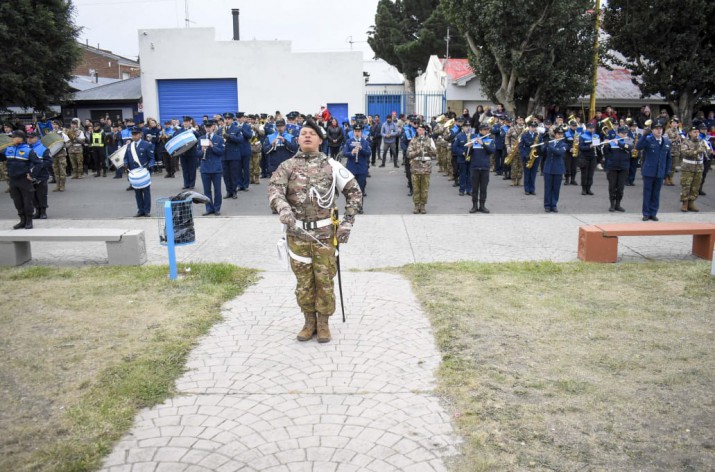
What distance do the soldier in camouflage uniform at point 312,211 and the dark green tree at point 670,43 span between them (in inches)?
728

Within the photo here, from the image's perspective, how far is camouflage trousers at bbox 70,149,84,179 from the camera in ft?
66.8

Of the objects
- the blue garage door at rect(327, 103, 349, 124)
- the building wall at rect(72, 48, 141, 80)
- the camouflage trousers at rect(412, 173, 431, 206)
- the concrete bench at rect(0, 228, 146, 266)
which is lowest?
the concrete bench at rect(0, 228, 146, 266)

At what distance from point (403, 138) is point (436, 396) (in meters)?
15.9

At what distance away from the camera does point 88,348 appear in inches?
234

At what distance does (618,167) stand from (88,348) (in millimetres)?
11233

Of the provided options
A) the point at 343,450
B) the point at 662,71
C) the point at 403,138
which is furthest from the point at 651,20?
the point at 343,450

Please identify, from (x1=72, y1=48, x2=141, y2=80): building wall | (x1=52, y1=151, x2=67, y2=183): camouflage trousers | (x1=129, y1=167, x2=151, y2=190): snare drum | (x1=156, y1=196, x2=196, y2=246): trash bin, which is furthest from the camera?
(x1=72, y1=48, x2=141, y2=80): building wall

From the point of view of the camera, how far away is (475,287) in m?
7.88

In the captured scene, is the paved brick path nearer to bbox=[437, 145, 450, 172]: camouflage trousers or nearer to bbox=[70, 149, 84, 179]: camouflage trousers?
bbox=[437, 145, 450, 172]: camouflage trousers

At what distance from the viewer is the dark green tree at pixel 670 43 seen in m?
20.3

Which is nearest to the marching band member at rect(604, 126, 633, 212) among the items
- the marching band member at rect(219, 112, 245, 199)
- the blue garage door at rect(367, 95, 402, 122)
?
the marching band member at rect(219, 112, 245, 199)

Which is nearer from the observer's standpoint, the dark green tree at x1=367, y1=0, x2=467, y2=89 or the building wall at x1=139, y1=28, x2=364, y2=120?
the building wall at x1=139, y1=28, x2=364, y2=120

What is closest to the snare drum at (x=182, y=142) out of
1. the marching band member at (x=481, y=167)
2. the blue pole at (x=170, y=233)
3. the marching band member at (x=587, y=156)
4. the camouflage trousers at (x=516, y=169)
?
the marching band member at (x=481, y=167)

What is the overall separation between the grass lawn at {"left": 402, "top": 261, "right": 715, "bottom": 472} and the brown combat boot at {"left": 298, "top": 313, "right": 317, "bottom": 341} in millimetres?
1249
